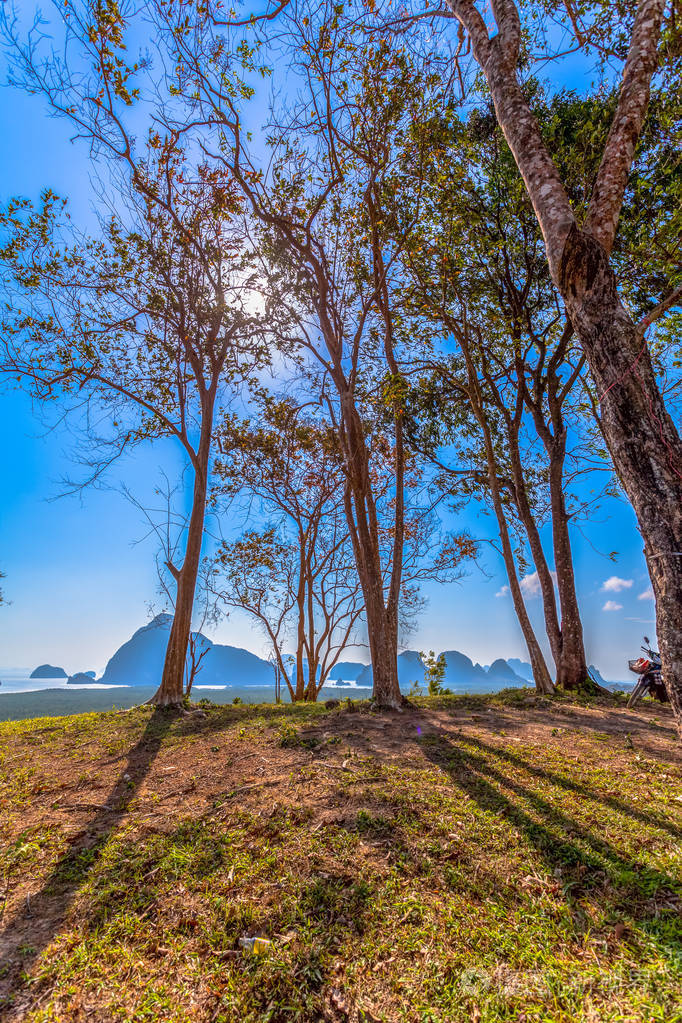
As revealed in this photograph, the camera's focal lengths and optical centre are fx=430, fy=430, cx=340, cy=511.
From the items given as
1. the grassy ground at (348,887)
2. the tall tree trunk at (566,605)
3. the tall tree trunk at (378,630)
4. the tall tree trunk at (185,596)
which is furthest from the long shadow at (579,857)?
the tall tree trunk at (566,605)

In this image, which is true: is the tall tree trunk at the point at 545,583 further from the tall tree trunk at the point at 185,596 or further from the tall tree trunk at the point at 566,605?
the tall tree trunk at the point at 185,596

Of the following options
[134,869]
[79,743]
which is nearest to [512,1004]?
[134,869]

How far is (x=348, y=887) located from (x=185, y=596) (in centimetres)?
769

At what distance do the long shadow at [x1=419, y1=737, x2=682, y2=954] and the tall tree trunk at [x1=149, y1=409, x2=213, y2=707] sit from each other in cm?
669

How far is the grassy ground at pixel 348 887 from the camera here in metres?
2.00

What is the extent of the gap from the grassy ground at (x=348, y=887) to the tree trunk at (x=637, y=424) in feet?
4.36

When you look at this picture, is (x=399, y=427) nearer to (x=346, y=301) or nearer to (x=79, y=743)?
(x=346, y=301)

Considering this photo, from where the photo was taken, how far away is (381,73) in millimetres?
8125

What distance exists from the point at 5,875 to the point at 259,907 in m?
2.03

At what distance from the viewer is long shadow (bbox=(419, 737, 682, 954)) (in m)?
2.43

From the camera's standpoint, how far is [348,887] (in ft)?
8.93

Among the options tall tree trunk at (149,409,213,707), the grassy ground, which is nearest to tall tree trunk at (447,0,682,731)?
the grassy ground

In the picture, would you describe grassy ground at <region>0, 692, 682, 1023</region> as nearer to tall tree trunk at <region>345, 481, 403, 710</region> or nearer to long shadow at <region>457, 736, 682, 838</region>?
long shadow at <region>457, 736, 682, 838</region>

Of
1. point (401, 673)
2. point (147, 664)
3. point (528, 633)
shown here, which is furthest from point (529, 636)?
point (147, 664)
